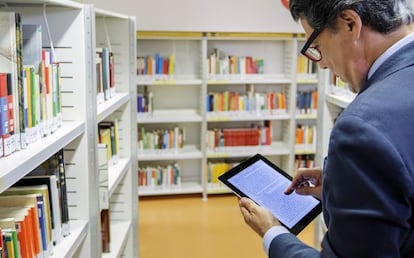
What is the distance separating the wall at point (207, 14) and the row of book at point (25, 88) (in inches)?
116

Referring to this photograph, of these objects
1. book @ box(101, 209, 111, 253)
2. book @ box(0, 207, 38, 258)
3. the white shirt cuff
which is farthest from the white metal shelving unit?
the white shirt cuff

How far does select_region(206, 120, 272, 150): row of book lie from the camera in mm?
4938

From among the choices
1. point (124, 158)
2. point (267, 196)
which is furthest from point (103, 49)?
point (267, 196)

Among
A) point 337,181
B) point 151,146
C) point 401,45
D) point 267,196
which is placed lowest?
point 151,146

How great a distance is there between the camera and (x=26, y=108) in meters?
1.38

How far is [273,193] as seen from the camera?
1.57 meters

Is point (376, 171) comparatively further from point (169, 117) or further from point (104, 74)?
point (169, 117)

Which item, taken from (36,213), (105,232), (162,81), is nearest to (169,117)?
(162,81)

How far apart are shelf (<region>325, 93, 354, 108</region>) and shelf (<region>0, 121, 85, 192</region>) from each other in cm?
144

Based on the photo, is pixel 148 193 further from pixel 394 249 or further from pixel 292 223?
pixel 394 249

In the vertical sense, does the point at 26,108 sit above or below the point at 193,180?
above

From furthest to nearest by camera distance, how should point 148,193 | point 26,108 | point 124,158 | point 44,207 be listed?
1. point 148,193
2. point 124,158
3. point 44,207
4. point 26,108

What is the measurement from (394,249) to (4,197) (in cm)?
108

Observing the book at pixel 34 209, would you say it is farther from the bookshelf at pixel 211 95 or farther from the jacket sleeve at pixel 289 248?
the bookshelf at pixel 211 95
